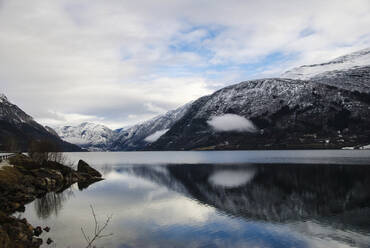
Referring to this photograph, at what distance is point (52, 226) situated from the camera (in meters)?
41.1

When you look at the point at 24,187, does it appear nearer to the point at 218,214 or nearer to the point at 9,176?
the point at 9,176

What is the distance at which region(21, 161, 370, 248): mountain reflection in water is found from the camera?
113 feet

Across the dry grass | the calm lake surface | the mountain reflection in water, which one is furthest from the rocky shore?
the mountain reflection in water

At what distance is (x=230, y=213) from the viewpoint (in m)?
48.1

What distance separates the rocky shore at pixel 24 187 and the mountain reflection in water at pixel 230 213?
3210 millimetres

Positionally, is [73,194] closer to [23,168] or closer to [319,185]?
[23,168]

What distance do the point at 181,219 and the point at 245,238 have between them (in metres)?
11.7

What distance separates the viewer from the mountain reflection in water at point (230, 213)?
34.6 metres

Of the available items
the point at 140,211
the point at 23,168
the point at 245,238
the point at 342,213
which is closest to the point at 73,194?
the point at 23,168

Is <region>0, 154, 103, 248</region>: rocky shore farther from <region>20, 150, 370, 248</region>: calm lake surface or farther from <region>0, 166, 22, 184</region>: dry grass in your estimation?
<region>20, 150, 370, 248</region>: calm lake surface

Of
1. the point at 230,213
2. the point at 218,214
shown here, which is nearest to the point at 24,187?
the point at 218,214

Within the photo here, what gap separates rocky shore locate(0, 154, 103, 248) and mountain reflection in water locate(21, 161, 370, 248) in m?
3.21

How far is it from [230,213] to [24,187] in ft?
128

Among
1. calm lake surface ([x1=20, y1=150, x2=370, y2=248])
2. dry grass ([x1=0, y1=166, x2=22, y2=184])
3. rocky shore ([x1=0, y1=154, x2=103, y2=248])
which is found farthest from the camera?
dry grass ([x1=0, y1=166, x2=22, y2=184])
